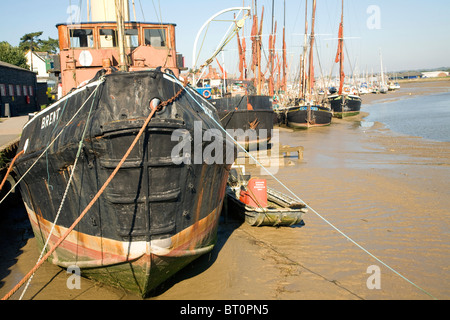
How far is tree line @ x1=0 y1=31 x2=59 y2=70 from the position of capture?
3812cm

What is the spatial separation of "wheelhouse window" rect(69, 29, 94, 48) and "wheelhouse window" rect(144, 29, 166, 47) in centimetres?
119

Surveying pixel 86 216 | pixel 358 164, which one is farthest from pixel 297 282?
pixel 358 164

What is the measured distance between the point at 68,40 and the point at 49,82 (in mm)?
36646

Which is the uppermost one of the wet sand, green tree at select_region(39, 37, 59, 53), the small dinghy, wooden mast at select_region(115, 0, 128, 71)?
green tree at select_region(39, 37, 59, 53)

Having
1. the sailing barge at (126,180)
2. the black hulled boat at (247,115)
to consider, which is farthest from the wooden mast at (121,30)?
the black hulled boat at (247,115)

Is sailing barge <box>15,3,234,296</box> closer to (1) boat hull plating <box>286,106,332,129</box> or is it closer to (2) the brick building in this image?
(2) the brick building

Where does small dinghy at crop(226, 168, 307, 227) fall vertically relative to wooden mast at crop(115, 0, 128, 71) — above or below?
below

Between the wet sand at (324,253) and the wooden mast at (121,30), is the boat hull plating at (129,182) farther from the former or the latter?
the wet sand at (324,253)

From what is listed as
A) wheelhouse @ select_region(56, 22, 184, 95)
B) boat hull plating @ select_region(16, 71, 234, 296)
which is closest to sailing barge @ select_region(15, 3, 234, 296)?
boat hull plating @ select_region(16, 71, 234, 296)

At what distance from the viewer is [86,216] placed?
589 cm

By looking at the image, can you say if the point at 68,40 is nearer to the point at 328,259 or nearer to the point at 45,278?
the point at 45,278

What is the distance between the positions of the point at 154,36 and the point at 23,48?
5269cm

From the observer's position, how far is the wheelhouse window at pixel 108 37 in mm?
8570

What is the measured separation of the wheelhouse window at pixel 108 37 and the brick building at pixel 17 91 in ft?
56.5
